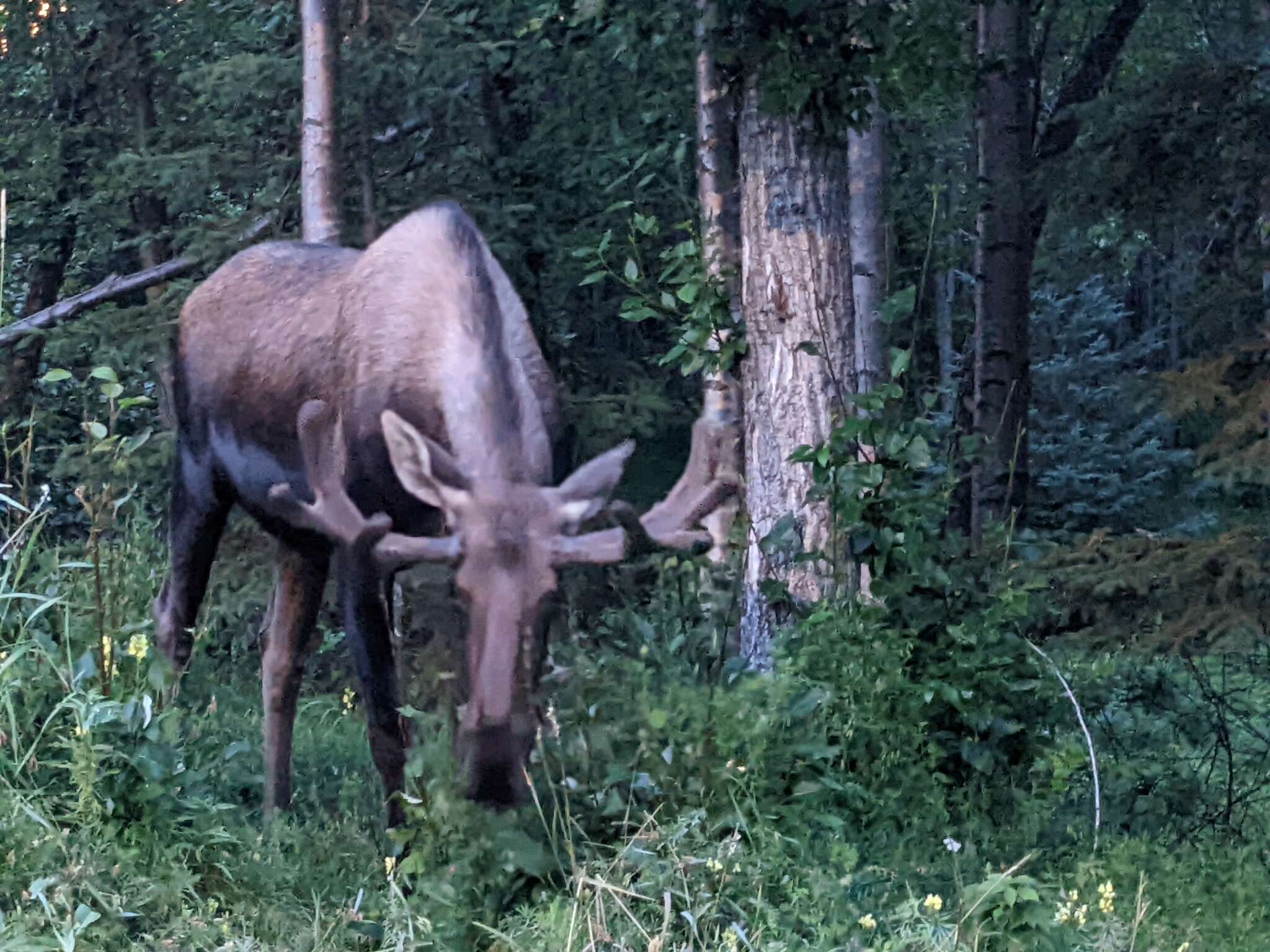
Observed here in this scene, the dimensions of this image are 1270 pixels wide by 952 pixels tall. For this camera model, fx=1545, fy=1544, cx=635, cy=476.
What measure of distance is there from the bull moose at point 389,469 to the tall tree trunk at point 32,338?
11.1 feet

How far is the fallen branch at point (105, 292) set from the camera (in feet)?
31.6

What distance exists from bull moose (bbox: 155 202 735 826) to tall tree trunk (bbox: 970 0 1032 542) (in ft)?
16.6

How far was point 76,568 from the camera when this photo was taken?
593cm

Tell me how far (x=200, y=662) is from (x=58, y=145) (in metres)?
5.38

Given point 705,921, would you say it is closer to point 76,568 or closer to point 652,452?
point 76,568

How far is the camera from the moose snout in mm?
4504

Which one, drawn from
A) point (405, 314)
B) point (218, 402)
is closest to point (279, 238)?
point (218, 402)

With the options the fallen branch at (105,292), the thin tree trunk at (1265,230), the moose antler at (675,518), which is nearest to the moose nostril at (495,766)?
the moose antler at (675,518)

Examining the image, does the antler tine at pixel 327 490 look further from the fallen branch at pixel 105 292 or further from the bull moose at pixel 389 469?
the fallen branch at pixel 105 292

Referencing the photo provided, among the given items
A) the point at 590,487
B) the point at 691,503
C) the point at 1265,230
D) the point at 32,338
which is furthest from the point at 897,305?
the point at 32,338

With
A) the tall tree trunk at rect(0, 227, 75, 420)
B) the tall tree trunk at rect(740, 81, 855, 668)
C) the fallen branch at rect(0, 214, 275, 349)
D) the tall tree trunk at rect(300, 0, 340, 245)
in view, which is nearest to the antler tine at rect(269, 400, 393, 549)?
the tall tree trunk at rect(740, 81, 855, 668)

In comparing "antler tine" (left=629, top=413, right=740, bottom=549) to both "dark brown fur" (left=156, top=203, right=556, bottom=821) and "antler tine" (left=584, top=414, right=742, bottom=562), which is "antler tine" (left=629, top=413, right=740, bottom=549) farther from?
"dark brown fur" (left=156, top=203, right=556, bottom=821)

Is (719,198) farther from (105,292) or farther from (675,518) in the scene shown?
(105,292)

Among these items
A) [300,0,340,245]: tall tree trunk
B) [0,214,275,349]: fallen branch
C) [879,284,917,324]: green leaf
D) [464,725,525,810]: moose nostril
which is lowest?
[464,725,525,810]: moose nostril
